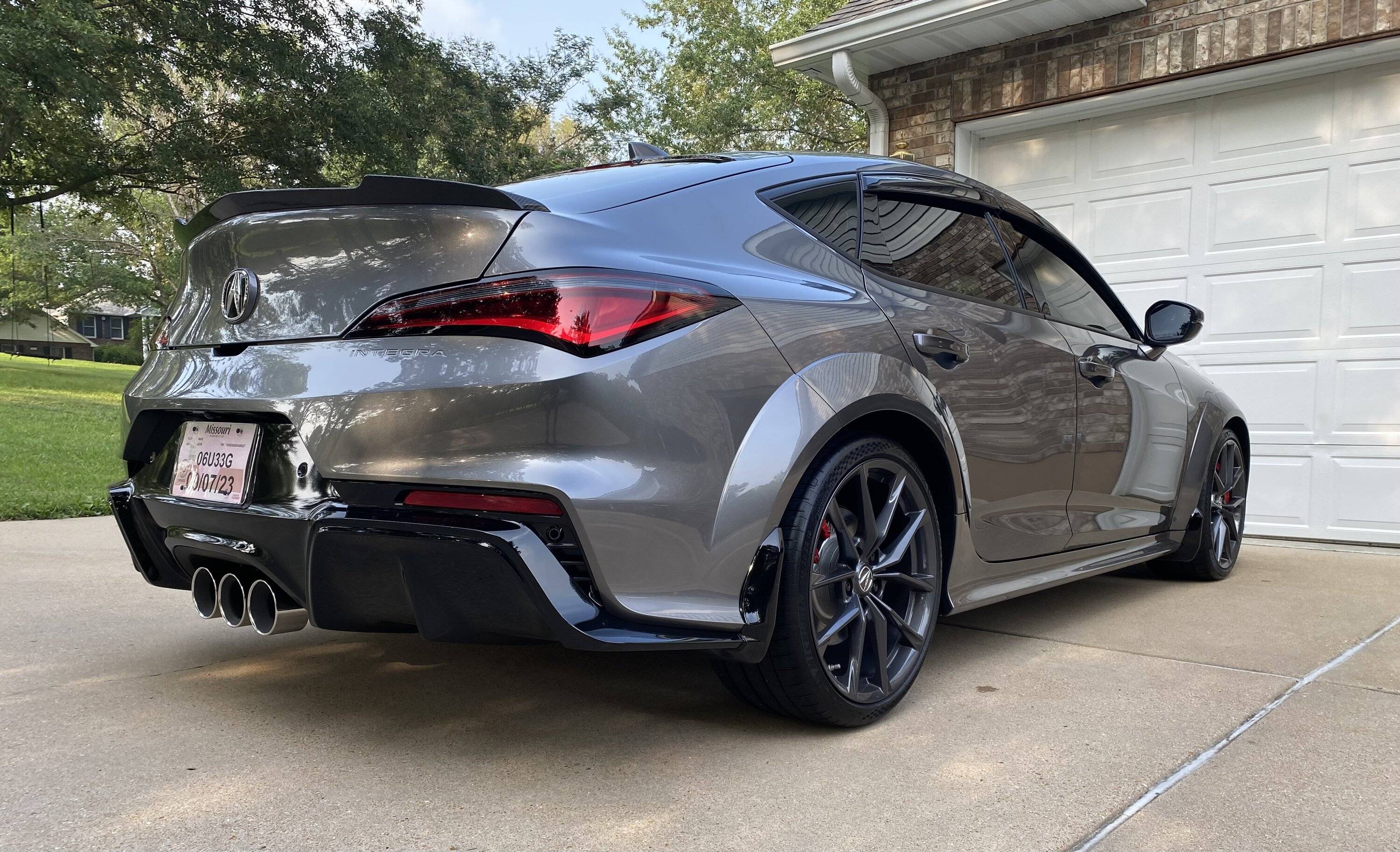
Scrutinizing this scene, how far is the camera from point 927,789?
2127 millimetres

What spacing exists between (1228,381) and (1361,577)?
70.2 inches

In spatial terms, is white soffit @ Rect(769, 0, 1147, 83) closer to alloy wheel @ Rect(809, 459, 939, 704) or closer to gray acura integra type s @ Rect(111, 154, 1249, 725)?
gray acura integra type s @ Rect(111, 154, 1249, 725)

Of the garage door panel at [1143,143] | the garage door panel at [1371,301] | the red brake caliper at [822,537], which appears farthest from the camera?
the garage door panel at [1143,143]

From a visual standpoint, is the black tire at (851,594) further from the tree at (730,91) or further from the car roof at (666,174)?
the tree at (730,91)

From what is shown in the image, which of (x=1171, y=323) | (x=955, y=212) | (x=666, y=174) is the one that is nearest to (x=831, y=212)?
(x=666, y=174)

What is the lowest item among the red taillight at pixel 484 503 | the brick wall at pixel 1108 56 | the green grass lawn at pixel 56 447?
the green grass lawn at pixel 56 447

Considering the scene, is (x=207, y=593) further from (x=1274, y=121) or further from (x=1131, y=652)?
(x=1274, y=121)

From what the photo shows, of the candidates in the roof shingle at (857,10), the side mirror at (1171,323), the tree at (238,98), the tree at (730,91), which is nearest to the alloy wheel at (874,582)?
the side mirror at (1171,323)

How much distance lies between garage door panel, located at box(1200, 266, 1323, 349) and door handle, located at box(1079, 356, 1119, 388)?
320cm

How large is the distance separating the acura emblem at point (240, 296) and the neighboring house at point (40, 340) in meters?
55.3

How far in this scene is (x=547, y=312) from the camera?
200 cm

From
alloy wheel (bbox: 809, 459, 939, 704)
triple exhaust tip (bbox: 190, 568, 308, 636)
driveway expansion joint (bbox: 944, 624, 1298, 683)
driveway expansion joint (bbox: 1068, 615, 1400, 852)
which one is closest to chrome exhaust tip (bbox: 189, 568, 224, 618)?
triple exhaust tip (bbox: 190, 568, 308, 636)

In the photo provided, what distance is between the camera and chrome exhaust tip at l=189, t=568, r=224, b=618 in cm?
235

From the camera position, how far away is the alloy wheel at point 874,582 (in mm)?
2428
